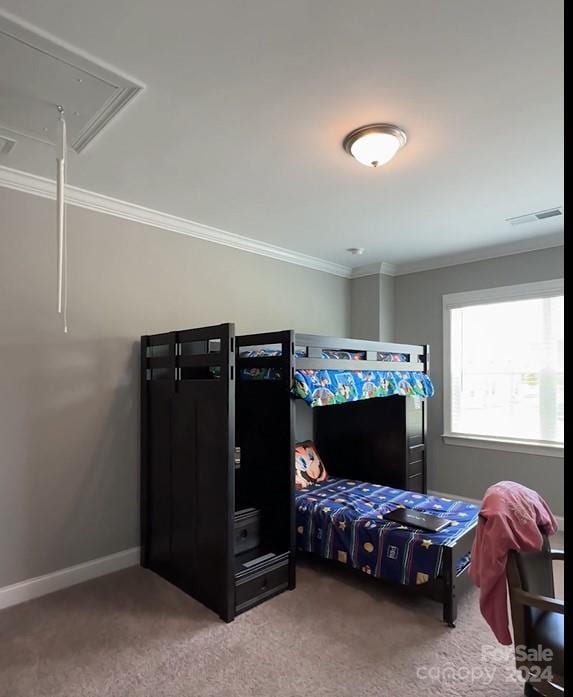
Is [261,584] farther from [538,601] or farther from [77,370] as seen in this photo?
[77,370]

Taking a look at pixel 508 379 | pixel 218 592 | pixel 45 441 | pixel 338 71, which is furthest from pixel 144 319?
pixel 508 379

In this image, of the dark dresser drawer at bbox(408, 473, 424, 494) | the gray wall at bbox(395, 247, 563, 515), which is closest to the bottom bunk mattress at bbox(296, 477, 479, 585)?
the dark dresser drawer at bbox(408, 473, 424, 494)

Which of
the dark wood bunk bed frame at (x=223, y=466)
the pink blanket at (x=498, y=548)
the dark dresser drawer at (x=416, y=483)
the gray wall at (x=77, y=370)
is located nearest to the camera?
the pink blanket at (x=498, y=548)

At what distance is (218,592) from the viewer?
2598 mm

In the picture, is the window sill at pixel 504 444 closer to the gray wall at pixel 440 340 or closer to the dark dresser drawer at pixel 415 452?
the gray wall at pixel 440 340

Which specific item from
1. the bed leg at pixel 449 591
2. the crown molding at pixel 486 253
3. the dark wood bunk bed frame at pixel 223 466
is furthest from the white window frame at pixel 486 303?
the bed leg at pixel 449 591

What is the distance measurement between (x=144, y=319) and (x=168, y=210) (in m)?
0.81

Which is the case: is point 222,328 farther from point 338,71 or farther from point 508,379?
point 508,379

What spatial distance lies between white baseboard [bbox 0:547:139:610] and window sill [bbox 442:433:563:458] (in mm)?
3068

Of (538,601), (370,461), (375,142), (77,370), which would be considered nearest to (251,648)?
(538,601)

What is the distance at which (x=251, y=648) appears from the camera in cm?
229

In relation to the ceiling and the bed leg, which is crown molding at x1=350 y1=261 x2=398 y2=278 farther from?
the bed leg

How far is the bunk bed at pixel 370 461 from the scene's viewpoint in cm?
267

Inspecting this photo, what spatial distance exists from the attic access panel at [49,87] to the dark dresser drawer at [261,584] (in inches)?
98.9
